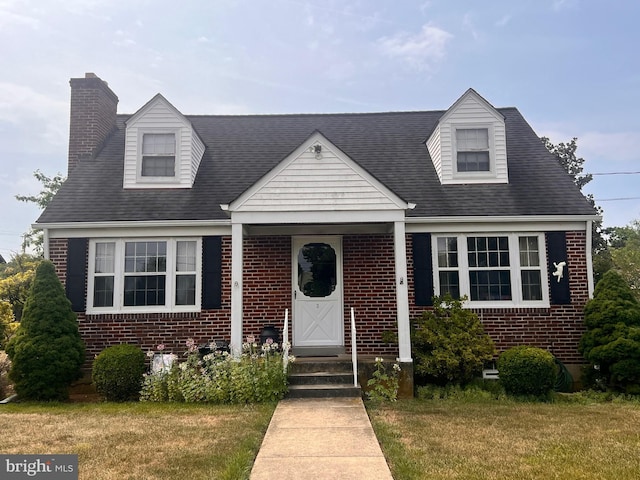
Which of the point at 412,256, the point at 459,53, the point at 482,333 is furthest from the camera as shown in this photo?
the point at 459,53

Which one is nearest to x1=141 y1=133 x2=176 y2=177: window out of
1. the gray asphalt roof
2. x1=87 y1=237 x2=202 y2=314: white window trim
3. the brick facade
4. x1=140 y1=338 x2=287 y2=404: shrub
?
the gray asphalt roof

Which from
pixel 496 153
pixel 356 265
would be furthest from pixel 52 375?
pixel 496 153

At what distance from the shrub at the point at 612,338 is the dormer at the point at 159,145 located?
A: 9.15 meters

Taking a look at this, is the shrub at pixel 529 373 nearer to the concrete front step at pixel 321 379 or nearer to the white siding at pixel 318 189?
the concrete front step at pixel 321 379

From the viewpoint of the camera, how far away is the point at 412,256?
936 centimetres

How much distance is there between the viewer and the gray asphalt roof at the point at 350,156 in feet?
31.0

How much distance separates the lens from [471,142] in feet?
34.6

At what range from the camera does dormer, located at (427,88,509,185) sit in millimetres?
10336

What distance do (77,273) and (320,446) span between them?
685 cm

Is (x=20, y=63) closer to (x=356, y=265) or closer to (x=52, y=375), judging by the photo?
(x=52, y=375)

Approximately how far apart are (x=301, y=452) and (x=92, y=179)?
341 inches

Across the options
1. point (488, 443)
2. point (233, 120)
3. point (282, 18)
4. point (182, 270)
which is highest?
point (282, 18)

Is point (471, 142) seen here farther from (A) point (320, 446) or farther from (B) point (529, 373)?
(A) point (320, 446)

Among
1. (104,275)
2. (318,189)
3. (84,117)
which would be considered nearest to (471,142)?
(318,189)
